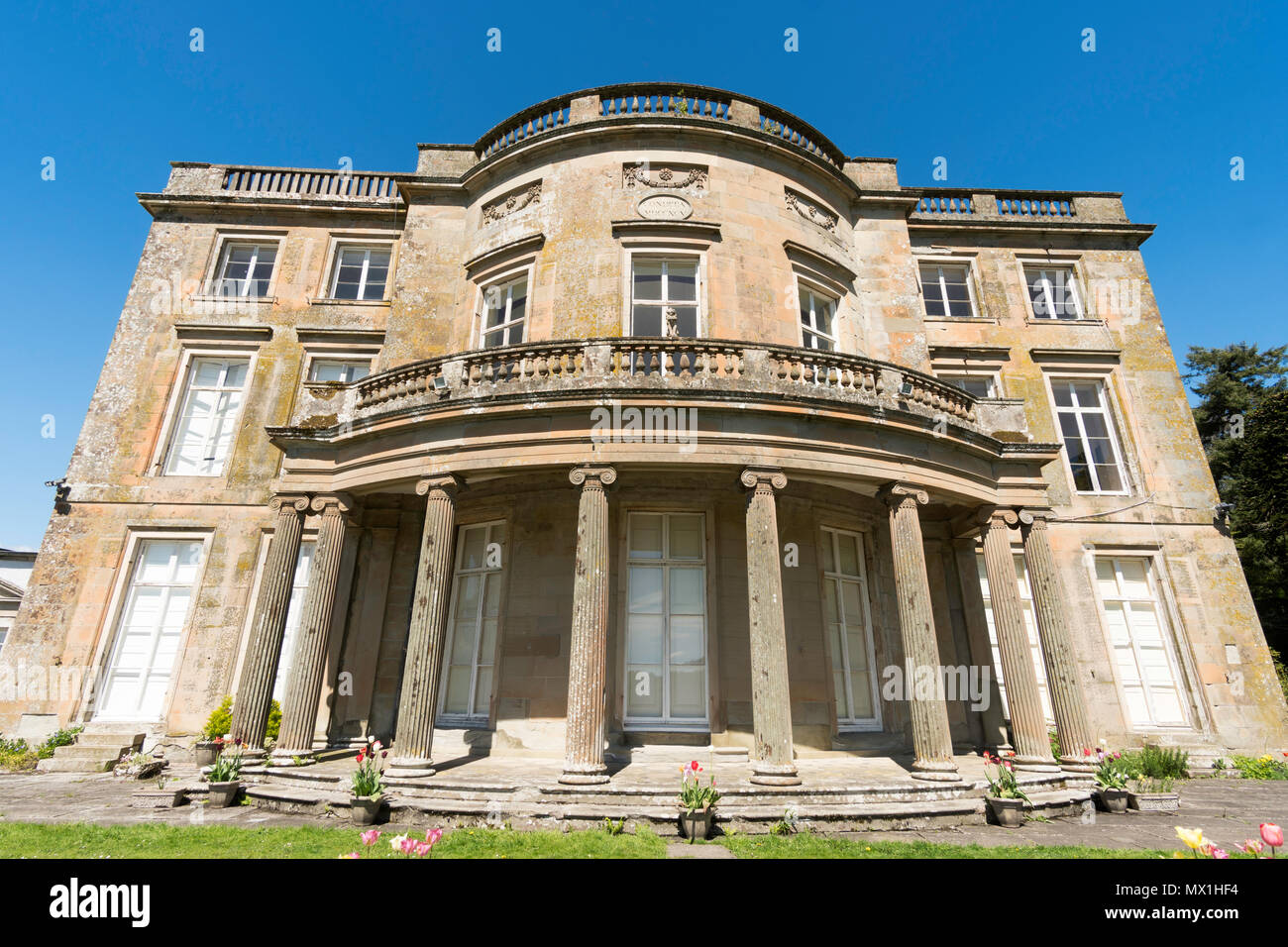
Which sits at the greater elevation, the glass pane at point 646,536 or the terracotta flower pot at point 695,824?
the glass pane at point 646,536

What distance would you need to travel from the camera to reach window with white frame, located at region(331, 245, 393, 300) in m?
15.3

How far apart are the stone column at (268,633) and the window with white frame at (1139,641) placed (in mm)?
16082

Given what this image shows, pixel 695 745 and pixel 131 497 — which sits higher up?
pixel 131 497

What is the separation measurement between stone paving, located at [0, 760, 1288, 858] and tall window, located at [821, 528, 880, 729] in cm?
340

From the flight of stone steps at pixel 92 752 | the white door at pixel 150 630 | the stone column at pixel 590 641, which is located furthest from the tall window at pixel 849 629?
the flight of stone steps at pixel 92 752

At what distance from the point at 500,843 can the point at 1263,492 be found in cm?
2208

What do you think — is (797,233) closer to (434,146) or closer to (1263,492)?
(434,146)

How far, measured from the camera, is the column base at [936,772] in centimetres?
744

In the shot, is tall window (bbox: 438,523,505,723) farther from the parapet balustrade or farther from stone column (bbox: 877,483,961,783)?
stone column (bbox: 877,483,961,783)

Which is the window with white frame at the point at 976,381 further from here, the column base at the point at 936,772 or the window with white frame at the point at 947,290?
the column base at the point at 936,772

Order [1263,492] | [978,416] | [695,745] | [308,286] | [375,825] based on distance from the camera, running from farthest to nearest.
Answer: [1263,492]
[308,286]
[978,416]
[695,745]
[375,825]

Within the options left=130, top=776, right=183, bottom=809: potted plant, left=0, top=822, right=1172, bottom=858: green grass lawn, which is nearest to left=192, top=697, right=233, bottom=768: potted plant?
left=130, top=776, right=183, bottom=809: potted plant
